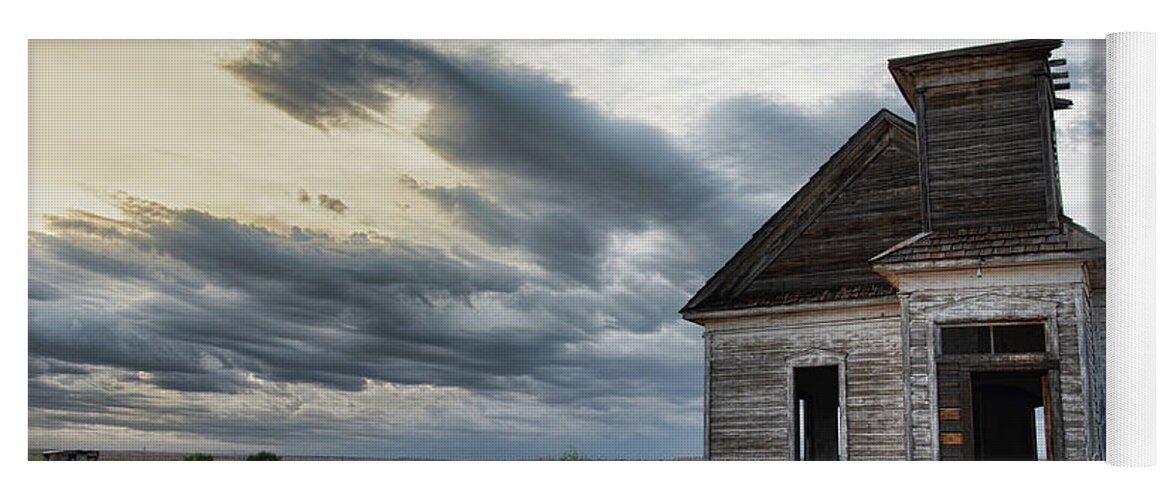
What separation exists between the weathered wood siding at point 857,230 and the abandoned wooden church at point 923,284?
18 mm

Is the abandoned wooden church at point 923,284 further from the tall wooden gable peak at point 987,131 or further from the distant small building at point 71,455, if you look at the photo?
the distant small building at point 71,455

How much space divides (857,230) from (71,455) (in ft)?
32.2

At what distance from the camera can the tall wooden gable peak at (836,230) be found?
15555mm

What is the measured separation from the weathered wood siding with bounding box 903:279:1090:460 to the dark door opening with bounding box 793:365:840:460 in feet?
13.4

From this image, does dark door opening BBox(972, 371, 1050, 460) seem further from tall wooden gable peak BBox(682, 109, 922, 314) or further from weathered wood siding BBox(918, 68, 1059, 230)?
weathered wood siding BBox(918, 68, 1059, 230)

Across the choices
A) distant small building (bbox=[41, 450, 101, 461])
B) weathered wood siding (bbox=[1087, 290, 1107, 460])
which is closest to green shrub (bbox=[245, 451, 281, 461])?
distant small building (bbox=[41, 450, 101, 461])

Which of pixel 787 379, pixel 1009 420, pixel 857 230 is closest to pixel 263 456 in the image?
pixel 787 379
